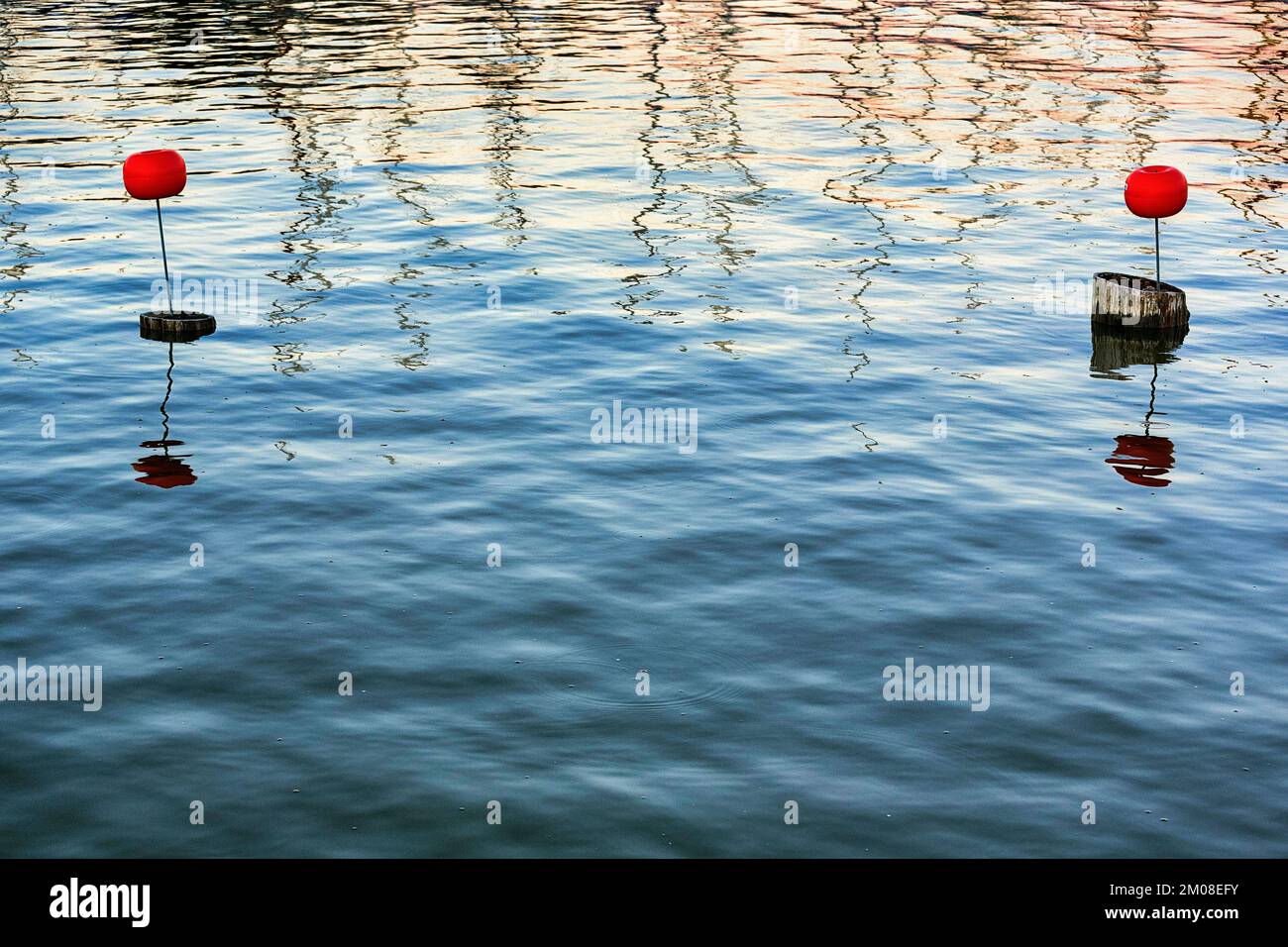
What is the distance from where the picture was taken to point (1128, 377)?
2023 cm

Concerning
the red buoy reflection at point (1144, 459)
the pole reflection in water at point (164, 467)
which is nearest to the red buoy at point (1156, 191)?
the red buoy reflection at point (1144, 459)

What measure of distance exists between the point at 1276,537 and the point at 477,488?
7.96 m

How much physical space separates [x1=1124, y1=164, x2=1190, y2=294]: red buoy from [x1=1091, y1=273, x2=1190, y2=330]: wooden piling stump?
1.92ft

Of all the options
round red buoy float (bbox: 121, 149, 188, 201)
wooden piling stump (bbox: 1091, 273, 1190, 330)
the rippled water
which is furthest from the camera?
round red buoy float (bbox: 121, 149, 188, 201)

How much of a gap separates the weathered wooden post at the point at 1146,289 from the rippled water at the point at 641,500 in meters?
0.55

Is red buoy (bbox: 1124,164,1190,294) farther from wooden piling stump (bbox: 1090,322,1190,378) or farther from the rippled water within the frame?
the rippled water

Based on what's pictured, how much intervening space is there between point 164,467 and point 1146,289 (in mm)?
→ 13276

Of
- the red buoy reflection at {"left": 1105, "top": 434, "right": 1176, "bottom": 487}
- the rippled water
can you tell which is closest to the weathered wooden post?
the rippled water

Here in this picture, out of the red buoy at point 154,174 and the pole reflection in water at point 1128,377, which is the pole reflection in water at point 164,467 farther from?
the pole reflection in water at point 1128,377

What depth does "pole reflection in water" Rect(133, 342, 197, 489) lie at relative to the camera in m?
16.7

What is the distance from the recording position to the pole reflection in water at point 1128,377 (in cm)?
1697

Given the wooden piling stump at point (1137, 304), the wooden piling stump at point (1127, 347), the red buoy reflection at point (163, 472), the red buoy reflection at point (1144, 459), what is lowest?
the red buoy reflection at point (1144, 459)

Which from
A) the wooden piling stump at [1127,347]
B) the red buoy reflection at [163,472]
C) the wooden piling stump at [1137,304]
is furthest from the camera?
the wooden piling stump at [1137,304]

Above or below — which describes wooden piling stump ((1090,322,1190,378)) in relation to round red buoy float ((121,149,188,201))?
below
